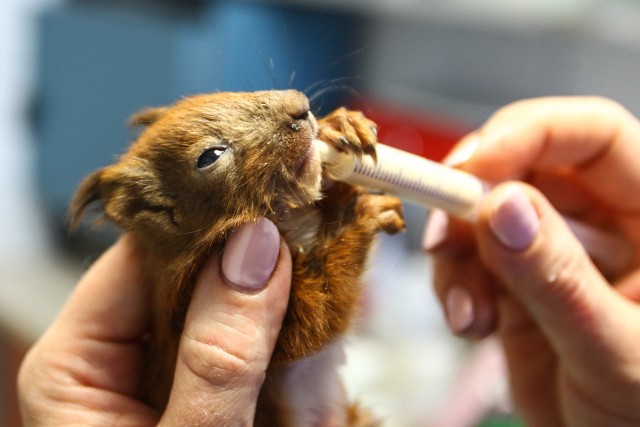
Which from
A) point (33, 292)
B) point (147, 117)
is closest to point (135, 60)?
point (33, 292)

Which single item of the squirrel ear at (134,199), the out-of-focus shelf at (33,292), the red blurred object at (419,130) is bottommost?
the out-of-focus shelf at (33,292)

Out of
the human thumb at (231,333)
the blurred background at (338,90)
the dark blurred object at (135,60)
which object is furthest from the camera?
the dark blurred object at (135,60)

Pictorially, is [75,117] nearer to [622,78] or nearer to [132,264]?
[132,264]

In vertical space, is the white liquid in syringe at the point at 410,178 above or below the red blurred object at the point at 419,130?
above

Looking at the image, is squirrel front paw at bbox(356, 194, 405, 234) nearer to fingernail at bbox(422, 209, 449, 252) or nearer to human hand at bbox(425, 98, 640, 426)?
human hand at bbox(425, 98, 640, 426)

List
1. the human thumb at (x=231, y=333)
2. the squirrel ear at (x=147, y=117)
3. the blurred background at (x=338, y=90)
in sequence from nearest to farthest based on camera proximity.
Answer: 1. the human thumb at (x=231, y=333)
2. the squirrel ear at (x=147, y=117)
3. the blurred background at (x=338, y=90)

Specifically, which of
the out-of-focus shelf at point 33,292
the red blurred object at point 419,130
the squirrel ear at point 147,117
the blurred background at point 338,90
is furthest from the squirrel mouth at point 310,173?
the out-of-focus shelf at point 33,292

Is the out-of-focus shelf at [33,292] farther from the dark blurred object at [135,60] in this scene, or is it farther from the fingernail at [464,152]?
the fingernail at [464,152]

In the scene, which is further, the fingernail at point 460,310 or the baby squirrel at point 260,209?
the fingernail at point 460,310

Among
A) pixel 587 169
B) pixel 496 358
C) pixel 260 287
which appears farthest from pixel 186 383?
pixel 496 358
